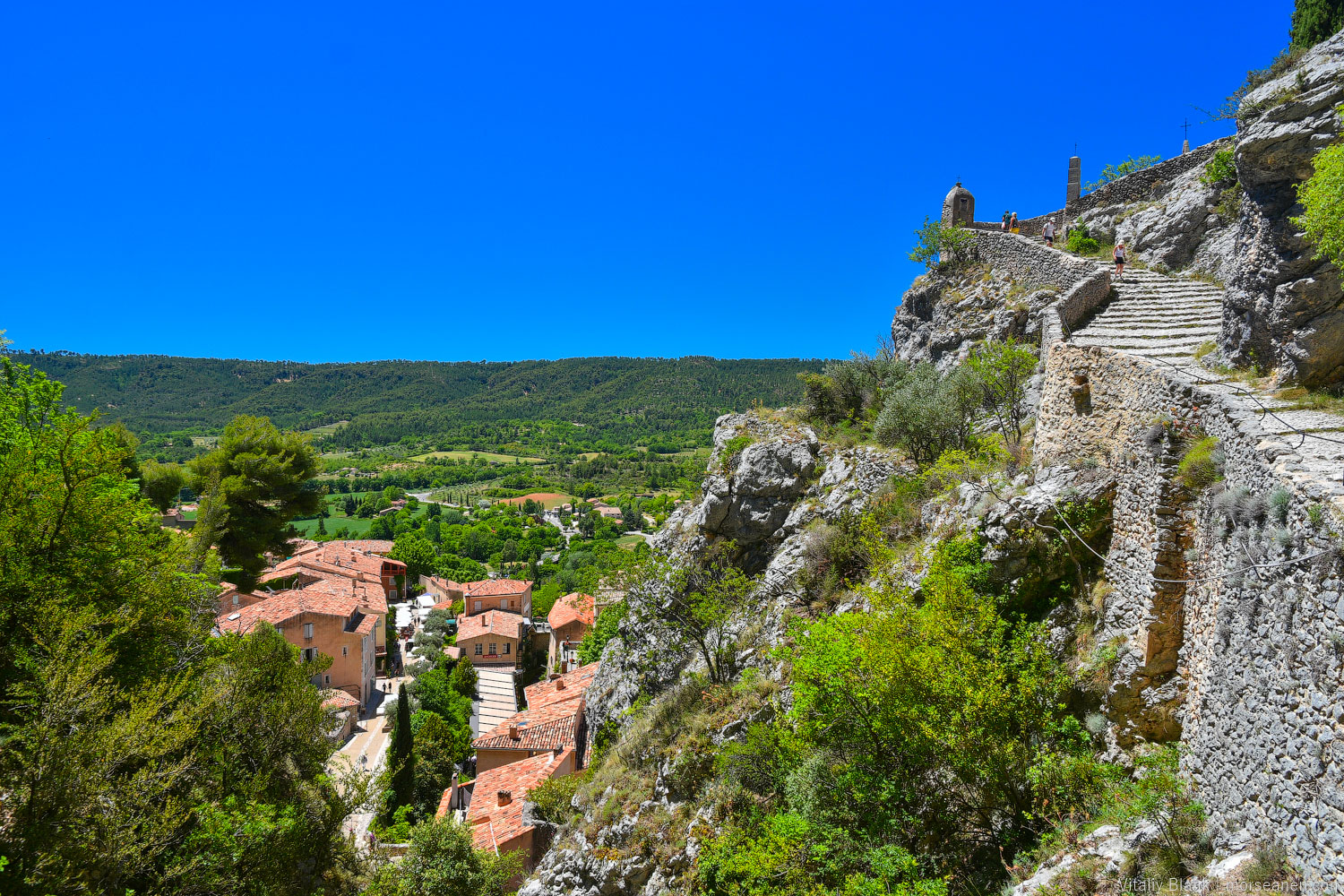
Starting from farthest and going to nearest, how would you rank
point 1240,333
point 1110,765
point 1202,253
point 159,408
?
point 159,408 → point 1202,253 → point 1240,333 → point 1110,765

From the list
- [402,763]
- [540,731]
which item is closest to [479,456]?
[540,731]

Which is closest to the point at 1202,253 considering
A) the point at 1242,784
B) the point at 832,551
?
the point at 832,551

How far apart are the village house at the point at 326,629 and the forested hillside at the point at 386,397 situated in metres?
95.3

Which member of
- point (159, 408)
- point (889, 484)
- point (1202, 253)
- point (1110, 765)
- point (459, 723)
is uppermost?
point (159, 408)

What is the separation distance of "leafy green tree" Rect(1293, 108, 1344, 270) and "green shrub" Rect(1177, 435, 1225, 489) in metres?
2.53

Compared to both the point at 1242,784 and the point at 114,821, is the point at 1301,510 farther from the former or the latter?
the point at 114,821

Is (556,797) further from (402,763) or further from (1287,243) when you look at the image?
(1287,243)

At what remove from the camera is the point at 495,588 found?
55562 mm

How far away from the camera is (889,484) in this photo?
16797 mm

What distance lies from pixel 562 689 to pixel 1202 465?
1139 inches

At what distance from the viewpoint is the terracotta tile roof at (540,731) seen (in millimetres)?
25578

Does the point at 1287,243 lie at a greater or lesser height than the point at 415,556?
greater

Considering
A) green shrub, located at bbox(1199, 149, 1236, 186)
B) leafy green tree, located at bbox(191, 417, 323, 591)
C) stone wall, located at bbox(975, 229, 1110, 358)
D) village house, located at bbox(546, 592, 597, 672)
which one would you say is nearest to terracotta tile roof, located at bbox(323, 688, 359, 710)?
leafy green tree, located at bbox(191, 417, 323, 591)

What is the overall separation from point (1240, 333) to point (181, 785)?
19046 millimetres
